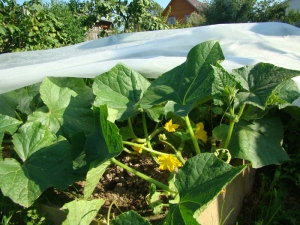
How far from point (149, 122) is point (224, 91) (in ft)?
1.59

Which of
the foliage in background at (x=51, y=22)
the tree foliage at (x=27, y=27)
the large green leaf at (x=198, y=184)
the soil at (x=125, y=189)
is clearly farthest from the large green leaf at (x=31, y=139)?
the tree foliage at (x=27, y=27)

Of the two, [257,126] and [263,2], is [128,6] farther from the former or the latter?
[263,2]

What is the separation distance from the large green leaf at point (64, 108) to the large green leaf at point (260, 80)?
59 cm

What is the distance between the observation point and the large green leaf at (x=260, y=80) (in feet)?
3.36

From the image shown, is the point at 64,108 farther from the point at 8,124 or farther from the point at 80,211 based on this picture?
the point at 80,211

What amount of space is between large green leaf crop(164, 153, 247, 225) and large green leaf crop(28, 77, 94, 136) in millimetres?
527

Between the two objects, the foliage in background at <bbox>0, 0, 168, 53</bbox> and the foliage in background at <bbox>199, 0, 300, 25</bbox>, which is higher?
the foliage in background at <bbox>0, 0, 168, 53</bbox>

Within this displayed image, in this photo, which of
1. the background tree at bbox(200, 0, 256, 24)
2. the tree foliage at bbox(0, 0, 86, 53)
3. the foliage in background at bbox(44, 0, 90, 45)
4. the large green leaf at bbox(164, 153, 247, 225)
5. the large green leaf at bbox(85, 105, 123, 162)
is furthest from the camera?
the background tree at bbox(200, 0, 256, 24)

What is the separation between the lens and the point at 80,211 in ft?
3.15

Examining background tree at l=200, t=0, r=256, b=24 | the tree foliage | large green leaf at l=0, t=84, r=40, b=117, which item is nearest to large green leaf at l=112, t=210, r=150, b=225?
large green leaf at l=0, t=84, r=40, b=117

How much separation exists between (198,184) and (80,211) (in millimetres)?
362

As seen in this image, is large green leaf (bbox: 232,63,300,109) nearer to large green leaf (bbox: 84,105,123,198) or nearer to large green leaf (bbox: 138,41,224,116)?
large green leaf (bbox: 138,41,224,116)

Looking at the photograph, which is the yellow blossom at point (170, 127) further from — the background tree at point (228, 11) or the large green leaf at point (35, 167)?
the background tree at point (228, 11)

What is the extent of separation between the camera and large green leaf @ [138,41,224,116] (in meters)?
1.06
